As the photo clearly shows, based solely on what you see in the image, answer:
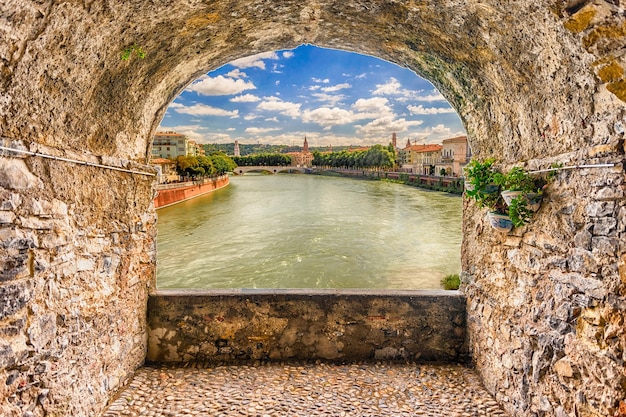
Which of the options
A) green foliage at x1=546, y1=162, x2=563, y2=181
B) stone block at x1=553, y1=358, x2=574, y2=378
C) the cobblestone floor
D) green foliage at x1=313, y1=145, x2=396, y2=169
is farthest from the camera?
green foliage at x1=313, y1=145, x2=396, y2=169

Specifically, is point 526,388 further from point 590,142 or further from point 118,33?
point 118,33

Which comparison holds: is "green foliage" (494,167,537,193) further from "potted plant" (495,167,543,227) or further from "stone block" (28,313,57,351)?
"stone block" (28,313,57,351)

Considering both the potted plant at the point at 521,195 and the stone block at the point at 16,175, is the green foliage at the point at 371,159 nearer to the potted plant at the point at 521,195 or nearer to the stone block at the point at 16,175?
the potted plant at the point at 521,195

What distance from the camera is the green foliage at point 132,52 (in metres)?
2.26

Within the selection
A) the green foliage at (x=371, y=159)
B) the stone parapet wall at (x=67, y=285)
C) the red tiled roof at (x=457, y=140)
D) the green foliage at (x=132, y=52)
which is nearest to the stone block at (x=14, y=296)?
the stone parapet wall at (x=67, y=285)

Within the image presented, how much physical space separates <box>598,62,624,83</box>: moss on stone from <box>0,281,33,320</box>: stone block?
2.91 metres

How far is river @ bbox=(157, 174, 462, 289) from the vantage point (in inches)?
417

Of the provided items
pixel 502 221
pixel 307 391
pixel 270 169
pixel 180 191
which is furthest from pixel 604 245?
pixel 270 169

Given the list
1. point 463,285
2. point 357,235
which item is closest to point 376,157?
point 357,235

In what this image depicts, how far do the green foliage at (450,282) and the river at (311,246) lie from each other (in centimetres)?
32

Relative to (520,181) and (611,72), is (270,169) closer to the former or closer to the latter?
(520,181)

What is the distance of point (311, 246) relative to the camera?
14.2 meters

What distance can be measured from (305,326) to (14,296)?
7.16 feet

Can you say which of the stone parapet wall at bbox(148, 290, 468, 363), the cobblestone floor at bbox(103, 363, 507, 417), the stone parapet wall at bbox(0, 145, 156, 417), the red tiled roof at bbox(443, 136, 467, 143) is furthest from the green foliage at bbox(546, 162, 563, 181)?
the red tiled roof at bbox(443, 136, 467, 143)
